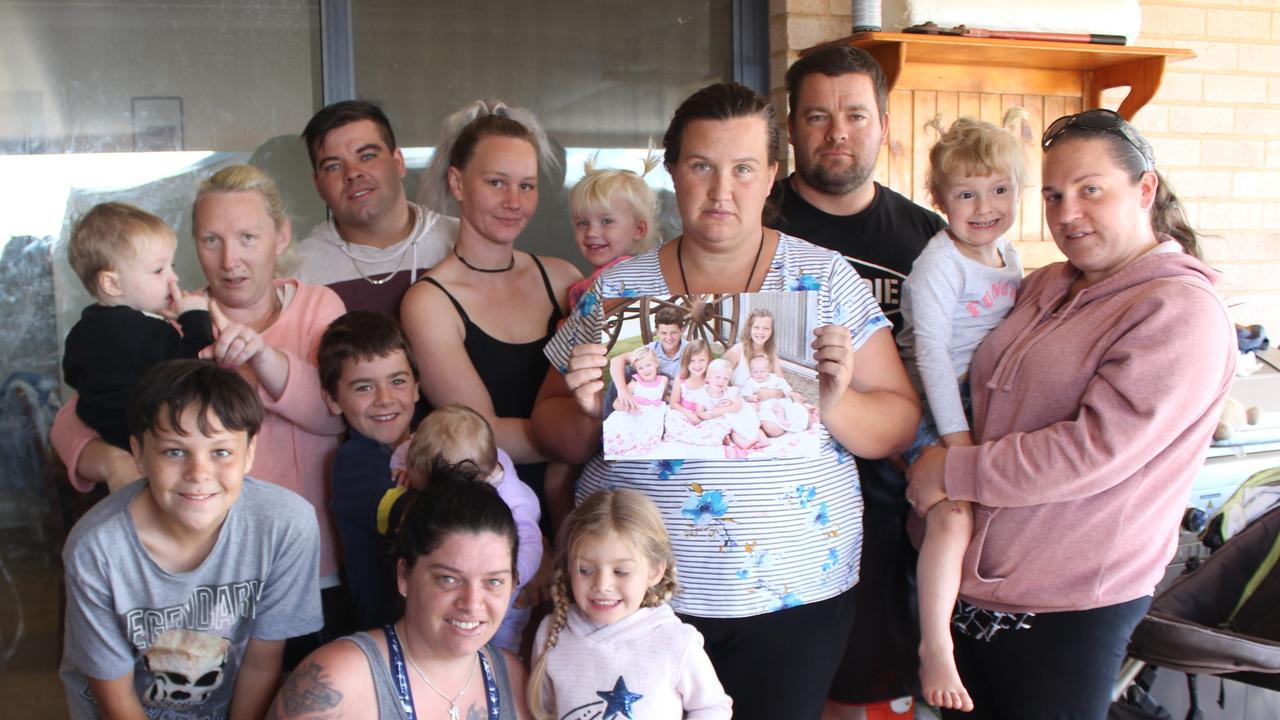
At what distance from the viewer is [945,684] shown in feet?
7.30

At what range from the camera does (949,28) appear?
3801 millimetres

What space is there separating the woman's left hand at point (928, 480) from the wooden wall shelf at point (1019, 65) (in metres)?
1.87

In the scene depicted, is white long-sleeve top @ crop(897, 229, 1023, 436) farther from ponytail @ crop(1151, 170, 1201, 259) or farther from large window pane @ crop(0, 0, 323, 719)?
large window pane @ crop(0, 0, 323, 719)

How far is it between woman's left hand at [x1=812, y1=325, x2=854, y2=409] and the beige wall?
3.05 metres

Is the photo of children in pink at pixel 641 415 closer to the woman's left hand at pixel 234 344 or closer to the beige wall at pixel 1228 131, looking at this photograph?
the woman's left hand at pixel 234 344

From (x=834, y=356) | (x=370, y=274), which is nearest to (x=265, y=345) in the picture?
(x=370, y=274)

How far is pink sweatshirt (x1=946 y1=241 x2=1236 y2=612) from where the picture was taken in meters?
2.01

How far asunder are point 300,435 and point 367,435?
0.20m

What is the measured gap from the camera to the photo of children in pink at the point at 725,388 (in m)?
2.13

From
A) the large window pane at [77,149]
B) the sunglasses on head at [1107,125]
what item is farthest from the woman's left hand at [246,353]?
the sunglasses on head at [1107,125]

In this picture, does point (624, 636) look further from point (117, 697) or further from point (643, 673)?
point (117, 697)

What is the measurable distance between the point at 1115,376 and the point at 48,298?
126 inches

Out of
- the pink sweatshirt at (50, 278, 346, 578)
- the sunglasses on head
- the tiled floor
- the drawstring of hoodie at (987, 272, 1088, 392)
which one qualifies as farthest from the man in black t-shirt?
the tiled floor

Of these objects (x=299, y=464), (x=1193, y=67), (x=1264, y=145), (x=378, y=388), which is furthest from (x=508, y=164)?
(x=1264, y=145)
